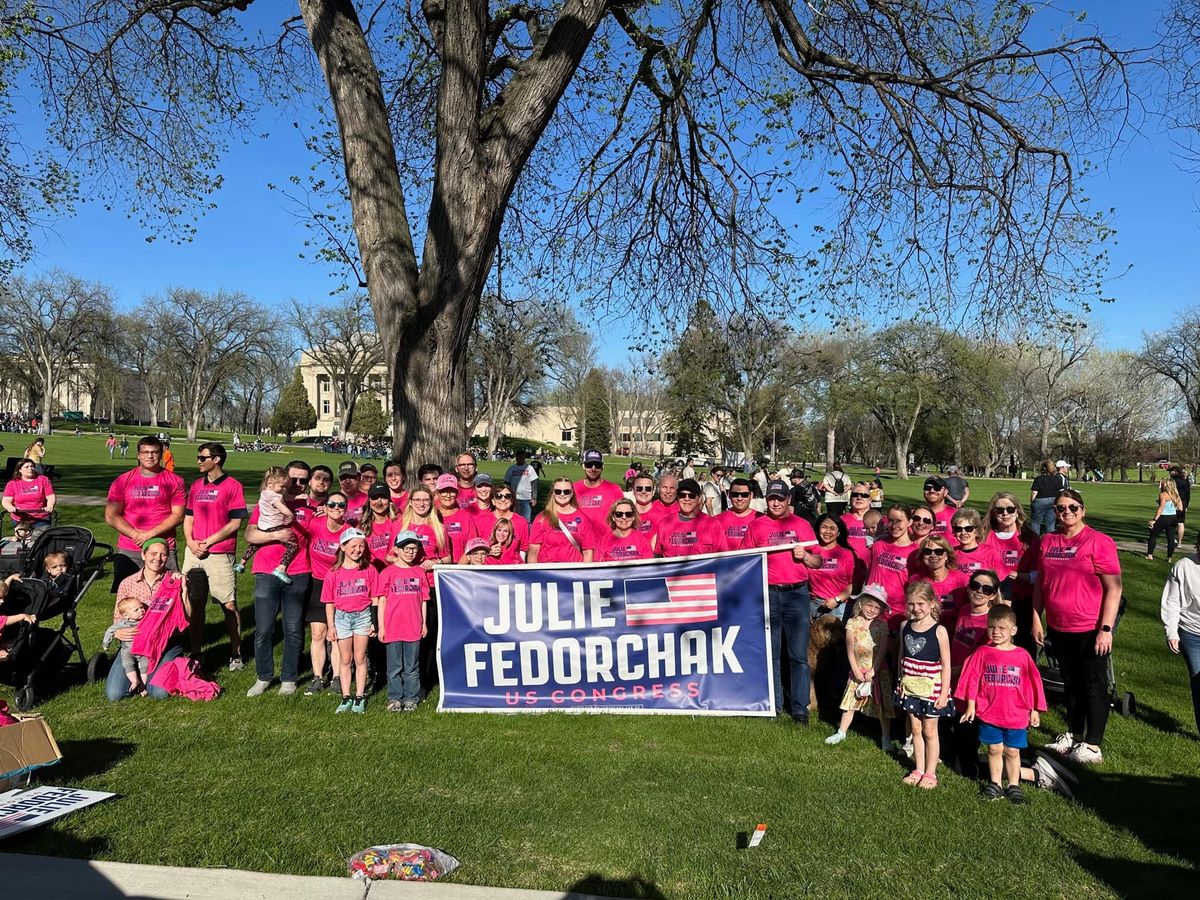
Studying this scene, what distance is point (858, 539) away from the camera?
306 inches

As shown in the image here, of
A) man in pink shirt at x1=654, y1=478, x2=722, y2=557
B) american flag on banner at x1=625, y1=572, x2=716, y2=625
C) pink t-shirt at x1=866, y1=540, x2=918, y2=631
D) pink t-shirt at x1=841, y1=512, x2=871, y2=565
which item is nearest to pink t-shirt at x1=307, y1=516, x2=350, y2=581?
american flag on banner at x1=625, y1=572, x2=716, y2=625

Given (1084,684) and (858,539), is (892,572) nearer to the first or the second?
(858,539)

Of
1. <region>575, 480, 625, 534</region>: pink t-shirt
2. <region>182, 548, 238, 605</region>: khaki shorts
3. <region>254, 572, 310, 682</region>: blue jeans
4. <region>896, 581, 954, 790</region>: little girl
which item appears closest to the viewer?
<region>896, 581, 954, 790</region>: little girl

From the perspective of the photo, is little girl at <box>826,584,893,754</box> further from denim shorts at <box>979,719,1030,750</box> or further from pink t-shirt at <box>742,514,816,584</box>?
denim shorts at <box>979,719,1030,750</box>

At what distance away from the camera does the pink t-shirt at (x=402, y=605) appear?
21.1 feet

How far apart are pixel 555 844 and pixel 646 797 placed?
81 cm

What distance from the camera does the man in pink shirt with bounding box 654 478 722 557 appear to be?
7.16 metres

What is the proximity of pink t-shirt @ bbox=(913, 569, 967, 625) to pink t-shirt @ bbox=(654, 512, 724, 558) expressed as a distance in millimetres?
1851

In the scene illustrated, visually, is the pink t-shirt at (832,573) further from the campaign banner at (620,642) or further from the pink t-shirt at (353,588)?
the pink t-shirt at (353,588)

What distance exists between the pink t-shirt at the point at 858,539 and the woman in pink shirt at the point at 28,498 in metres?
10.6

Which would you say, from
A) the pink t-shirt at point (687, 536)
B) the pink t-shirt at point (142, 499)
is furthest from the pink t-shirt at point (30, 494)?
the pink t-shirt at point (687, 536)

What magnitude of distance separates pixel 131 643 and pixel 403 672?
2372 mm

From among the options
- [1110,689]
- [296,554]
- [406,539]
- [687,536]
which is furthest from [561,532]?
[1110,689]

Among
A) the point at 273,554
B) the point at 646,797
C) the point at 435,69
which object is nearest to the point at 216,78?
the point at 435,69
